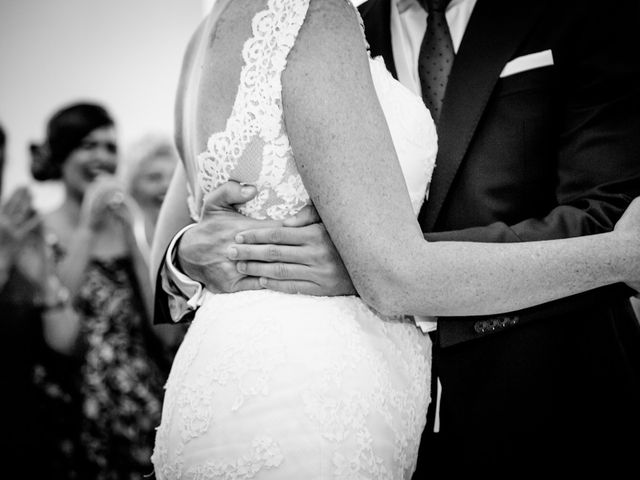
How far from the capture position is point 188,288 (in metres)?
1.36

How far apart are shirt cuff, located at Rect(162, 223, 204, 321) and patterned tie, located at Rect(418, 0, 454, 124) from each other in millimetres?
637

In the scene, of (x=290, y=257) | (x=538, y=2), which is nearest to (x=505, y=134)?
(x=538, y=2)

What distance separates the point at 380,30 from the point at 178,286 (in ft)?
2.70

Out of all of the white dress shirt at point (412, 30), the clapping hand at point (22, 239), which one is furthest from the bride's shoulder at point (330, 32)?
the clapping hand at point (22, 239)

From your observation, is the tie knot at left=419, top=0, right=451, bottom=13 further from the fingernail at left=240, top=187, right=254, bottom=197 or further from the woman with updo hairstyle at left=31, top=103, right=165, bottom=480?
the woman with updo hairstyle at left=31, top=103, right=165, bottom=480

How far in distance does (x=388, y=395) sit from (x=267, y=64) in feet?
1.99

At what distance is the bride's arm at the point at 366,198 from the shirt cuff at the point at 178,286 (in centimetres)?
40

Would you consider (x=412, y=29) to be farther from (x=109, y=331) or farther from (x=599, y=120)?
(x=109, y=331)

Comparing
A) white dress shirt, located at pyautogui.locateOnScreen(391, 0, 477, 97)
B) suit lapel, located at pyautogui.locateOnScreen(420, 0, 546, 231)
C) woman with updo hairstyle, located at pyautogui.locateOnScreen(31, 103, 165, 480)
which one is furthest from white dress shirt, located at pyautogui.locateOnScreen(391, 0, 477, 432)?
woman with updo hairstyle, located at pyautogui.locateOnScreen(31, 103, 165, 480)

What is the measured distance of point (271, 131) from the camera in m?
1.08

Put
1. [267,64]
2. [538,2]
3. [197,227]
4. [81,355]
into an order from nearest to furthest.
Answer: [267,64] < [197,227] < [538,2] < [81,355]

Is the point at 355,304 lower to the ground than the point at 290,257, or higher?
lower

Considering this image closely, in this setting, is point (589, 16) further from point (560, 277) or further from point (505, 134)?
point (560, 277)

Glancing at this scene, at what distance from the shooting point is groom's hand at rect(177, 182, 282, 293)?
115 centimetres
